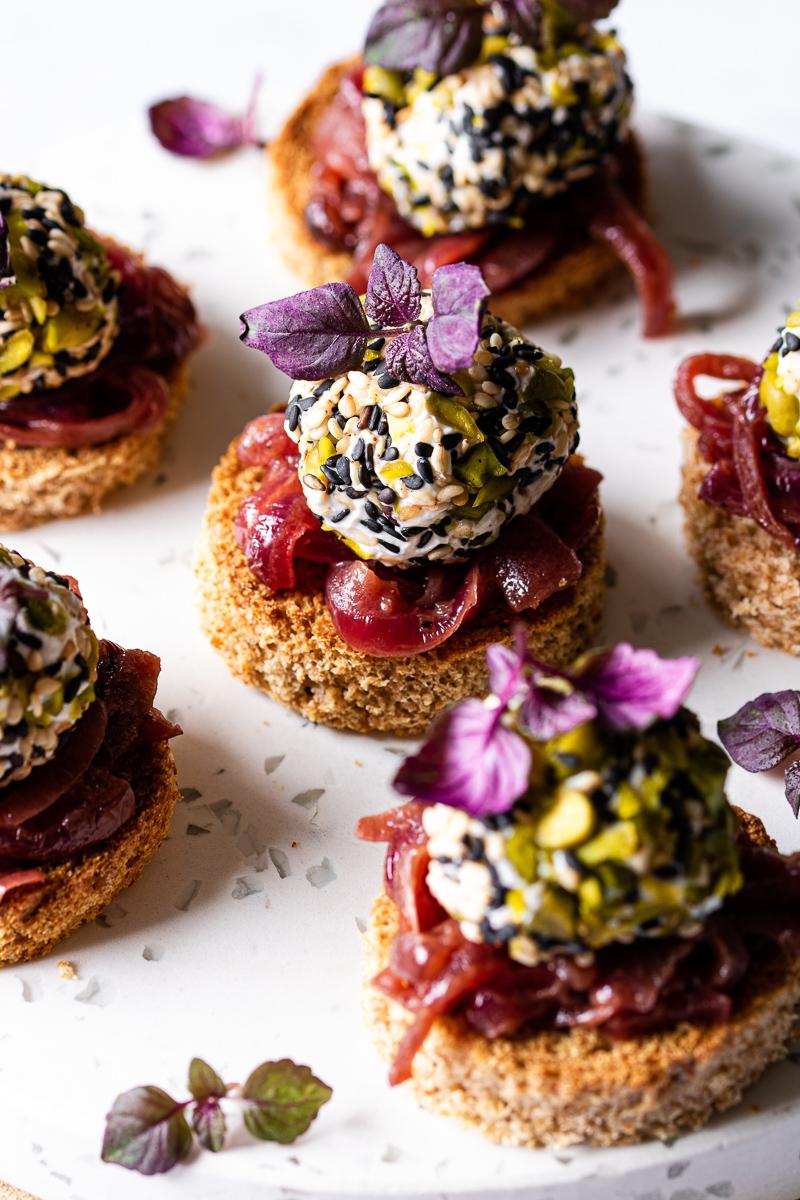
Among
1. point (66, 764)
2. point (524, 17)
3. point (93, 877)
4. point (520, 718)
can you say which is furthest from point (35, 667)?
point (524, 17)

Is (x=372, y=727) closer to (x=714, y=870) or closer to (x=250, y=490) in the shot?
(x=250, y=490)

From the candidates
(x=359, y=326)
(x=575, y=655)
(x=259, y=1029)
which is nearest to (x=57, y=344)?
(x=359, y=326)

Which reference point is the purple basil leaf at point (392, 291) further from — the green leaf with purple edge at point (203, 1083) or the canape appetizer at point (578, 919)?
the green leaf with purple edge at point (203, 1083)

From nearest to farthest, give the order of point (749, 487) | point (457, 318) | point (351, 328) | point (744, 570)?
point (457, 318)
point (351, 328)
point (749, 487)
point (744, 570)

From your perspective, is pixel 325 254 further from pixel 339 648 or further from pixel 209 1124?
pixel 209 1124

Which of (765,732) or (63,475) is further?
(63,475)

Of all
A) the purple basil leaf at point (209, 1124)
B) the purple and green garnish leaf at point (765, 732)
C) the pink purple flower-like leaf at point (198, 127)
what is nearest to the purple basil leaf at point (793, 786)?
the purple and green garnish leaf at point (765, 732)
